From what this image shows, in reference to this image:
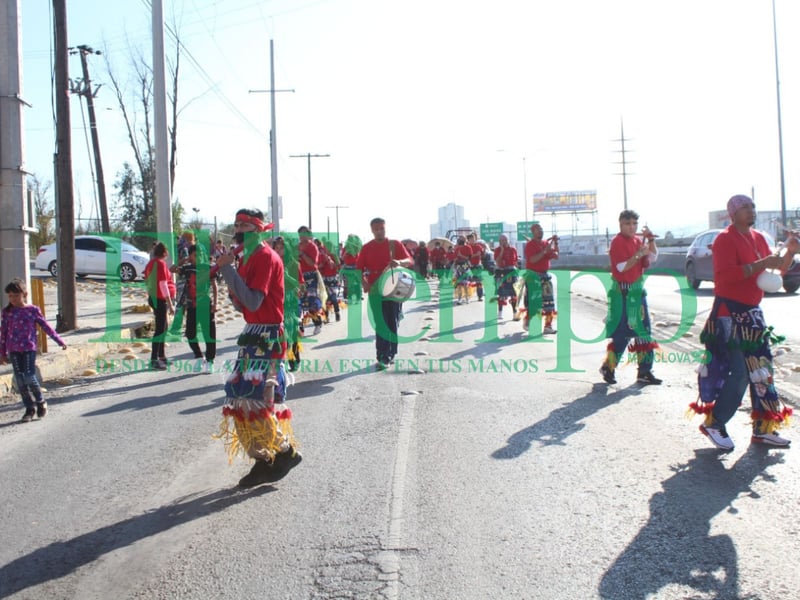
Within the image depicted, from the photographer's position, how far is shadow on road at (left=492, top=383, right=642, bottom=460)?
647 cm

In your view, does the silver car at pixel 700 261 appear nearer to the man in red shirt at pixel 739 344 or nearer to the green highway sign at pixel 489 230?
the man in red shirt at pixel 739 344

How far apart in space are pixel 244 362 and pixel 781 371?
22.6ft

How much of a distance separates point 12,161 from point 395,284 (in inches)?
236

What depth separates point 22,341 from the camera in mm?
8250

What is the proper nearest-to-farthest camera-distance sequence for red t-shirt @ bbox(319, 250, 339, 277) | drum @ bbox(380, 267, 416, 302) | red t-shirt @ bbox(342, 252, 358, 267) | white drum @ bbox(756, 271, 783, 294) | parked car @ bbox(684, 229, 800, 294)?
white drum @ bbox(756, 271, 783, 294) < drum @ bbox(380, 267, 416, 302) < red t-shirt @ bbox(319, 250, 339, 277) < parked car @ bbox(684, 229, 800, 294) < red t-shirt @ bbox(342, 252, 358, 267)

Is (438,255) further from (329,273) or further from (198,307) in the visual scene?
(198,307)

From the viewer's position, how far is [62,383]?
1054 cm

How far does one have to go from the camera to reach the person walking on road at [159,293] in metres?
11.2

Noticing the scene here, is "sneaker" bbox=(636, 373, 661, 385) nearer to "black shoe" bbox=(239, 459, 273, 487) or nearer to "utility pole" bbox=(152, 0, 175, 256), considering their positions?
"black shoe" bbox=(239, 459, 273, 487)

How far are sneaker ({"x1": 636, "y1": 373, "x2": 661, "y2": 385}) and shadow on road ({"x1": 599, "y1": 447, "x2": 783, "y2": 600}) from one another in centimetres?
322

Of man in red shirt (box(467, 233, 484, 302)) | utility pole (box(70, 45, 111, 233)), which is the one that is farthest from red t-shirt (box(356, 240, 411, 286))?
utility pole (box(70, 45, 111, 233))

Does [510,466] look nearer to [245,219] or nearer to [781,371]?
[245,219]

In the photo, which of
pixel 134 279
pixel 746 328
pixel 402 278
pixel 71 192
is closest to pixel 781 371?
pixel 746 328

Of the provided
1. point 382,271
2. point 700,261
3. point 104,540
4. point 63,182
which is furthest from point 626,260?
point 700,261
